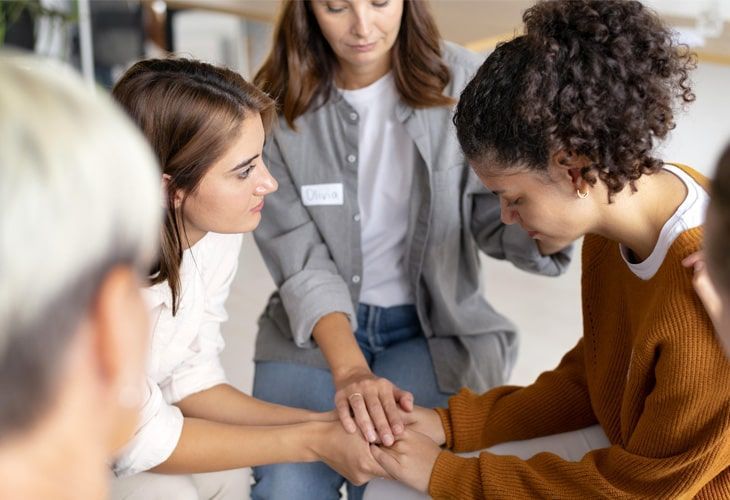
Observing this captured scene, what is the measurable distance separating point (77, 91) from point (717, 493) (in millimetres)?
988

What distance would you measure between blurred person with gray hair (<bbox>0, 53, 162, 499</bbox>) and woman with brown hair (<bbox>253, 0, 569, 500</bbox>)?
3.24ft

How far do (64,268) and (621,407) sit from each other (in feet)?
3.24

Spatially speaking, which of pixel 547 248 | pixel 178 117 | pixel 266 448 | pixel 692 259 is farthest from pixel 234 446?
pixel 692 259

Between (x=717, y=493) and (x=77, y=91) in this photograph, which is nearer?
(x=77, y=91)

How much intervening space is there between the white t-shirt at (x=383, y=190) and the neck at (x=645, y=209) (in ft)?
1.86

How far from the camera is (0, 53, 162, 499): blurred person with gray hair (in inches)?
21.7

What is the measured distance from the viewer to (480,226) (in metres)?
1.72

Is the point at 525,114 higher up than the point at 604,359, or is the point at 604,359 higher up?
the point at 525,114

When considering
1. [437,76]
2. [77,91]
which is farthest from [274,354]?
[77,91]

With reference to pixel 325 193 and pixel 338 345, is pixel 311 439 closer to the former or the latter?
pixel 338 345

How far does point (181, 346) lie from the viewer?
146 centimetres

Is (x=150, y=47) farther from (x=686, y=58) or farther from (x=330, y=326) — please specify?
(x=686, y=58)

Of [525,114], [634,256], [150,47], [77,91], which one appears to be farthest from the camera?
[150,47]

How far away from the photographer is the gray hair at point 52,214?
21.6 inches
